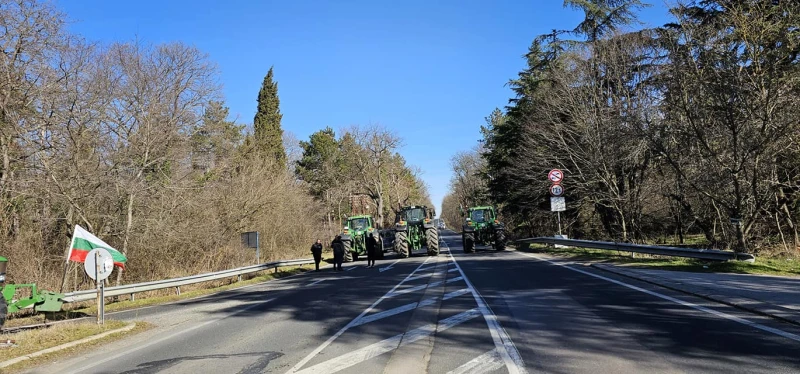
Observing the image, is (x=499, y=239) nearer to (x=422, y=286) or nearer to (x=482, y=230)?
(x=482, y=230)

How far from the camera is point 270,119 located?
165 ft

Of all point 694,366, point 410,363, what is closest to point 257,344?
point 410,363

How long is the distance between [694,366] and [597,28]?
28.5 meters

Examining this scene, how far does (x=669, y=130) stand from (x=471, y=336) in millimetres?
15870

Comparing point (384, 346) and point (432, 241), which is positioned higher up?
point (432, 241)

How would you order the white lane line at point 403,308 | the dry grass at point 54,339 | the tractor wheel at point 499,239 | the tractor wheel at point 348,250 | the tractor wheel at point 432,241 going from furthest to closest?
the tractor wheel at point 499,239
the tractor wheel at point 348,250
the tractor wheel at point 432,241
the white lane line at point 403,308
the dry grass at point 54,339

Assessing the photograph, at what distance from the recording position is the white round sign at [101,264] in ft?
34.9

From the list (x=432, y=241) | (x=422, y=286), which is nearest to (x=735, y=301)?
(x=422, y=286)

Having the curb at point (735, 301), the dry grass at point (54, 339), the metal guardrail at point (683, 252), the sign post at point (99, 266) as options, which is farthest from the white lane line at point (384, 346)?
the metal guardrail at point (683, 252)

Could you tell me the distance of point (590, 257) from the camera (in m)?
20.4

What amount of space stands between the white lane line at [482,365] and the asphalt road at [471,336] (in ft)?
0.08

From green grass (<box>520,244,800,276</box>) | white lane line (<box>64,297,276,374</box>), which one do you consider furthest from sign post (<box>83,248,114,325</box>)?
green grass (<box>520,244,800,276</box>)

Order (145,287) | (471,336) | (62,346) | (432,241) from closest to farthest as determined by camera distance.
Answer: (471,336)
(62,346)
(145,287)
(432,241)

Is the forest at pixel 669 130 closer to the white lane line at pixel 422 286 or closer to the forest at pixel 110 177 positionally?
the white lane line at pixel 422 286
